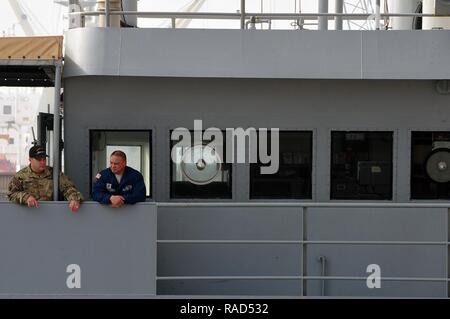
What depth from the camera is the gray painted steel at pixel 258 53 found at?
778 centimetres

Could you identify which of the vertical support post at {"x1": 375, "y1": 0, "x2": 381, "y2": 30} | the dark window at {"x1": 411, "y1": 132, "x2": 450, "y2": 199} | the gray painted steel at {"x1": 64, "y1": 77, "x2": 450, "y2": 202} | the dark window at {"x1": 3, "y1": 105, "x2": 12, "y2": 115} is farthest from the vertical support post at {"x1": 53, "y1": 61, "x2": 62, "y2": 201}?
the dark window at {"x1": 3, "y1": 105, "x2": 12, "y2": 115}

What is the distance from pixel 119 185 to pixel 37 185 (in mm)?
852

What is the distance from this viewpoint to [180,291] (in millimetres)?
7863

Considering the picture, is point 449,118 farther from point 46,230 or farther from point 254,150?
point 46,230

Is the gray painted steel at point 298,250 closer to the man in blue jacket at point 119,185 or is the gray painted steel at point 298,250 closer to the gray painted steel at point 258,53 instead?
the man in blue jacket at point 119,185

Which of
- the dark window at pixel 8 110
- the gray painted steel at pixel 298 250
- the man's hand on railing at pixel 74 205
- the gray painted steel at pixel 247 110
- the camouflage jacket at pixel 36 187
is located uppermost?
the dark window at pixel 8 110

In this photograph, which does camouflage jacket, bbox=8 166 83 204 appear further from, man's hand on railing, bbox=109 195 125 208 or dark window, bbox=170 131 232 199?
dark window, bbox=170 131 232 199

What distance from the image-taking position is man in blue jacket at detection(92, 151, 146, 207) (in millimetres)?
7074

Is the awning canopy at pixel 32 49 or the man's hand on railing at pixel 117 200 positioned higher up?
the awning canopy at pixel 32 49

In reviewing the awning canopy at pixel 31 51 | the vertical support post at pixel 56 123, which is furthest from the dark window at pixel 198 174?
the awning canopy at pixel 31 51

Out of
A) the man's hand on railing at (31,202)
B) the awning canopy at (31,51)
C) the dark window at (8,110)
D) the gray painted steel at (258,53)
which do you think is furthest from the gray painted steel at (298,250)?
the dark window at (8,110)

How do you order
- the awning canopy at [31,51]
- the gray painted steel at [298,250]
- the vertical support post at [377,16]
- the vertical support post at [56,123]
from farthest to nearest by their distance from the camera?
1. the vertical support post at [377,16]
2. the gray painted steel at [298,250]
3. the awning canopy at [31,51]
4. the vertical support post at [56,123]

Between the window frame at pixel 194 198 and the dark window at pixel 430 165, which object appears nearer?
the window frame at pixel 194 198

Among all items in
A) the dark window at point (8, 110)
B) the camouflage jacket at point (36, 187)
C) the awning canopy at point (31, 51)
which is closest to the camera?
the camouflage jacket at point (36, 187)
